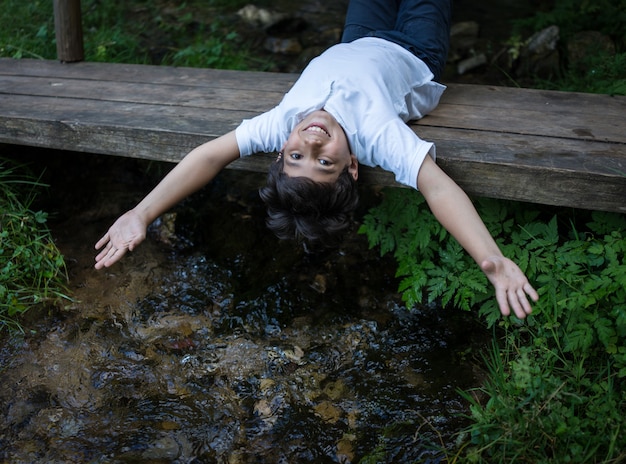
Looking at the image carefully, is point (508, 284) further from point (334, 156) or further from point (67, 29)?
point (67, 29)

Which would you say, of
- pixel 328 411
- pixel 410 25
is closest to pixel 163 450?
pixel 328 411

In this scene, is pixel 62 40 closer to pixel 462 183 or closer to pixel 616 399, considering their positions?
pixel 462 183

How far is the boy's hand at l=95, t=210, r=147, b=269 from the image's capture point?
269 centimetres

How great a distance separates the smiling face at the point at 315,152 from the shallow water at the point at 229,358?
0.98m

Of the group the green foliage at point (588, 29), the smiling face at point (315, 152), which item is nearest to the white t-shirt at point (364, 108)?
the smiling face at point (315, 152)

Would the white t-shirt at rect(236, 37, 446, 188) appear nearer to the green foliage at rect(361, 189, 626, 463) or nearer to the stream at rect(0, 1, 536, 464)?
the green foliage at rect(361, 189, 626, 463)

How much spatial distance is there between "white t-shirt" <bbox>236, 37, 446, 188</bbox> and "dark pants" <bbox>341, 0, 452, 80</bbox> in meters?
0.33

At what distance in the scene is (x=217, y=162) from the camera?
2936mm

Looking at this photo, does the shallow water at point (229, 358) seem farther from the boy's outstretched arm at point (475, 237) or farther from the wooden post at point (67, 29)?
the wooden post at point (67, 29)

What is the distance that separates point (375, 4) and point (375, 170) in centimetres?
148

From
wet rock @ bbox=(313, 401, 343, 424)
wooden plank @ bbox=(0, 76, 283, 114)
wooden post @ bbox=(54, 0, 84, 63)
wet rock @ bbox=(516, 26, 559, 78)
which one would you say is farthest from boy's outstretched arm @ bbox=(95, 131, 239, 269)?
wet rock @ bbox=(516, 26, 559, 78)

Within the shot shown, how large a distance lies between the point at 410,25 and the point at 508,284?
6.39 feet

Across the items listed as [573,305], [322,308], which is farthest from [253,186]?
[573,305]

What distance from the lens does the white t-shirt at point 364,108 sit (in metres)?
2.70
